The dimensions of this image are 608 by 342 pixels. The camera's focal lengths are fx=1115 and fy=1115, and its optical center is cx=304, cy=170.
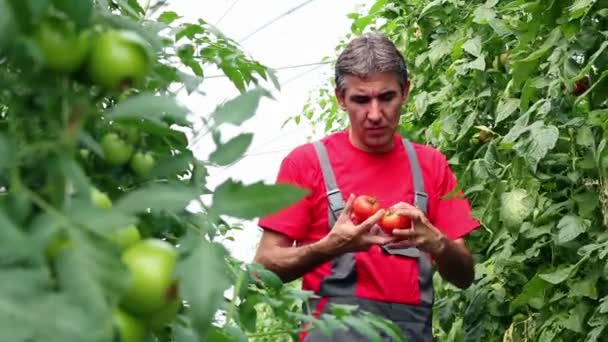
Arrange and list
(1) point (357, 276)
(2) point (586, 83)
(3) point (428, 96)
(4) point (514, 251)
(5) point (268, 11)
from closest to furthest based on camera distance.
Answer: (1) point (357, 276)
(2) point (586, 83)
(4) point (514, 251)
(3) point (428, 96)
(5) point (268, 11)

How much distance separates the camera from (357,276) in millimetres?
2305

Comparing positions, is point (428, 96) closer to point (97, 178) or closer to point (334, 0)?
point (97, 178)

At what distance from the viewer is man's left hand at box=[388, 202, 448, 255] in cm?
217

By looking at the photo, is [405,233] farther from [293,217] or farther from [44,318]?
[44,318]

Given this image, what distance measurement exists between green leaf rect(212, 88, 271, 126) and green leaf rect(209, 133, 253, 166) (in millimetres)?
11

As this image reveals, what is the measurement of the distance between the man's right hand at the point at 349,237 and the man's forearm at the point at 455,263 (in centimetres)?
15

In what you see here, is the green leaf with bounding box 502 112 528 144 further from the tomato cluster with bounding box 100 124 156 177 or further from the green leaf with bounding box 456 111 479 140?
the tomato cluster with bounding box 100 124 156 177

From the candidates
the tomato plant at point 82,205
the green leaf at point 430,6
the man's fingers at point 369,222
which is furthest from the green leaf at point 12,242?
the green leaf at point 430,6

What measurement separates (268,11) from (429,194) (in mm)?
4878

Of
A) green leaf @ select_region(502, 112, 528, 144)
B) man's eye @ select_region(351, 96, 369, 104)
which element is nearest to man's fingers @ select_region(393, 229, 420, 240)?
man's eye @ select_region(351, 96, 369, 104)

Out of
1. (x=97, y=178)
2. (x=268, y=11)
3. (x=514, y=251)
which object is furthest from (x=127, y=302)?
(x=268, y=11)

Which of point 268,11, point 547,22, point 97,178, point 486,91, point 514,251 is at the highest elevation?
point 97,178

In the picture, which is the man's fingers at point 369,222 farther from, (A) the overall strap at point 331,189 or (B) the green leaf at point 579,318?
(B) the green leaf at point 579,318

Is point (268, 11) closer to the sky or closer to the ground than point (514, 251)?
closer to the ground
